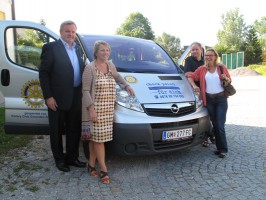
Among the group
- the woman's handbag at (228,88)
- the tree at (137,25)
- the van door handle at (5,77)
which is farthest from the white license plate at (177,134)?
the tree at (137,25)

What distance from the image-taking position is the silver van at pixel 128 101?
3568 millimetres

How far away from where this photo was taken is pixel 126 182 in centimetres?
351

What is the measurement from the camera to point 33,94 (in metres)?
3.98

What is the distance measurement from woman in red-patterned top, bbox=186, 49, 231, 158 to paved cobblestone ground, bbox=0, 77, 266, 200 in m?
0.37

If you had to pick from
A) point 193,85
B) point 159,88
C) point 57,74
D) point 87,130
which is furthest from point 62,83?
point 193,85

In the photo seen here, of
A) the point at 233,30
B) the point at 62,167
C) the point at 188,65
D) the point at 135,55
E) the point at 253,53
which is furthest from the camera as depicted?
the point at 233,30

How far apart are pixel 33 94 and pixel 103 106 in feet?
3.88

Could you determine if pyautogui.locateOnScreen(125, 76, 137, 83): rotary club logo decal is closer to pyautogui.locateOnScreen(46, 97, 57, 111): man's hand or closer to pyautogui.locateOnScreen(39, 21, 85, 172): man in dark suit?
pyautogui.locateOnScreen(39, 21, 85, 172): man in dark suit

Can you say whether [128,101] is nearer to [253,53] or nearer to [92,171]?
[92,171]

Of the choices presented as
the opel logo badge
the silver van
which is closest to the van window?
the silver van

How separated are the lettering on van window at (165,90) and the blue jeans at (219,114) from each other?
643 millimetres

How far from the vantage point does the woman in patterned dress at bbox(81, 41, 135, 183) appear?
3.31m

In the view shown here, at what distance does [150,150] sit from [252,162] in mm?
1561

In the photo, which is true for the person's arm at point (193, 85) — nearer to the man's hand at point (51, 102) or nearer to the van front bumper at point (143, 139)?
the van front bumper at point (143, 139)
